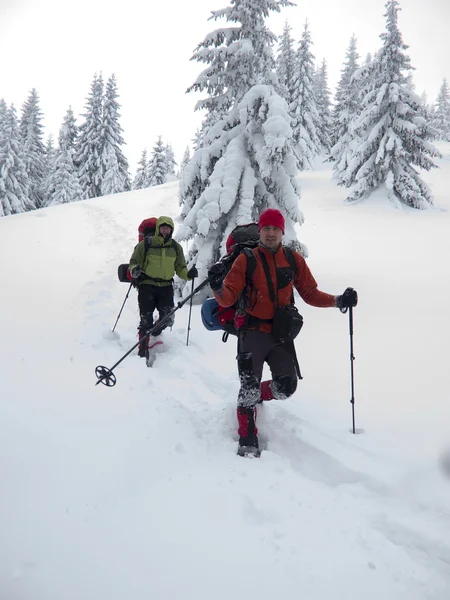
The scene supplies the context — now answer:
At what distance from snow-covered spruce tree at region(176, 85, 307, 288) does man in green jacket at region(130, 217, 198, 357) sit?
235cm

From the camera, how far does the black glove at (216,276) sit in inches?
154

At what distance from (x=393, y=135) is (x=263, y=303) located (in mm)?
20098

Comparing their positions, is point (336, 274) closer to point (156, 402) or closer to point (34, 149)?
point (156, 402)

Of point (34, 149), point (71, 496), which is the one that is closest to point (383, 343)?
point (71, 496)

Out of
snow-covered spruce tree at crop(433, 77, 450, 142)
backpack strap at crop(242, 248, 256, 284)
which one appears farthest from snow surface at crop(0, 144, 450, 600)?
snow-covered spruce tree at crop(433, 77, 450, 142)

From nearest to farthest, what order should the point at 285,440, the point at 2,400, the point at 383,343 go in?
the point at 285,440 < the point at 2,400 < the point at 383,343

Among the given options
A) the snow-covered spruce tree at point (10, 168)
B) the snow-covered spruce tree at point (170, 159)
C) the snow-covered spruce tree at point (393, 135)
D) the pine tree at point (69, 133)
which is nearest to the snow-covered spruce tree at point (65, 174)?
the pine tree at point (69, 133)

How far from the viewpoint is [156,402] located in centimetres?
510

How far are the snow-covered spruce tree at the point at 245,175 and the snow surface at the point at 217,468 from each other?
2573mm

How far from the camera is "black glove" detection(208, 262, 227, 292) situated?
3.92 m

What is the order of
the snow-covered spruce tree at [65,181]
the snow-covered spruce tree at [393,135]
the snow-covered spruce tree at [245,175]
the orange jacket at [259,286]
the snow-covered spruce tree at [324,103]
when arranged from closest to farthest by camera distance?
the orange jacket at [259,286] → the snow-covered spruce tree at [245,175] → the snow-covered spruce tree at [393,135] → the snow-covered spruce tree at [65,181] → the snow-covered spruce tree at [324,103]

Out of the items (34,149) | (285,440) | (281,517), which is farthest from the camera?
(34,149)

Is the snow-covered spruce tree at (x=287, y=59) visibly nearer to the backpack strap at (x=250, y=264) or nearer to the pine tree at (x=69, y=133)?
the pine tree at (x=69, y=133)

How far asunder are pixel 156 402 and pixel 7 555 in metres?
2.57
